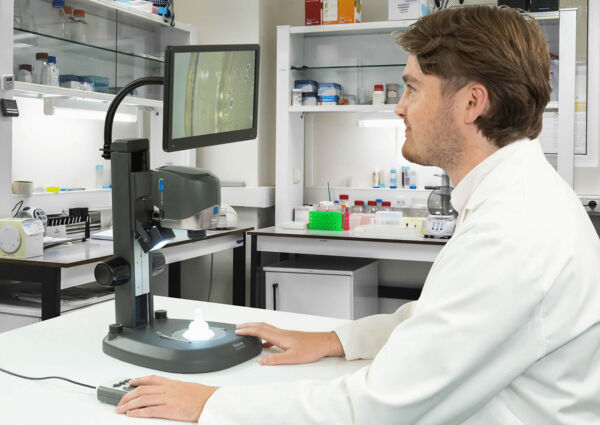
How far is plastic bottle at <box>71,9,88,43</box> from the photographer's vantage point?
3.17 meters

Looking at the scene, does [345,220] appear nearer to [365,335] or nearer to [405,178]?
[405,178]

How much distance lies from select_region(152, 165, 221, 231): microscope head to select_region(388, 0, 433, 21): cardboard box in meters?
3.00

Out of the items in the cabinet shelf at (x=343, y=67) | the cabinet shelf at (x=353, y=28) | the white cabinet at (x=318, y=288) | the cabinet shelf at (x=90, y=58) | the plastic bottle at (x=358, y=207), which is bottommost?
the white cabinet at (x=318, y=288)

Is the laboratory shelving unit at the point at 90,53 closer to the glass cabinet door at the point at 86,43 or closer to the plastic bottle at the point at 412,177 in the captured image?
the glass cabinet door at the point at 86,43

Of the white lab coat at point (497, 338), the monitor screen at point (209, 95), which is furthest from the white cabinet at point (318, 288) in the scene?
the white lab coat at point (497, 338)

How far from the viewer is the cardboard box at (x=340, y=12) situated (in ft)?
12.9

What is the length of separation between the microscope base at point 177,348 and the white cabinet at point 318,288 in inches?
86.7

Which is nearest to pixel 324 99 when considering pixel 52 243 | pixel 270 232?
pixel 270 232

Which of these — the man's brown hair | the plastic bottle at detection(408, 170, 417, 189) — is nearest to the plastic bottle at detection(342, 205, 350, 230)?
the plastic bottle at detection(408, 170, 417, 189)

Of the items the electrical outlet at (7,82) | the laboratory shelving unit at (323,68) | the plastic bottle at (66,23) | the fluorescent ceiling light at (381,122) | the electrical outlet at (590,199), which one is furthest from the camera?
the fluorescent ceiling light at (381,122)

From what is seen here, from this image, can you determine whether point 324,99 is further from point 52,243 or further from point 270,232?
point 52,243

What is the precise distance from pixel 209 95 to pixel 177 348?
0.48m

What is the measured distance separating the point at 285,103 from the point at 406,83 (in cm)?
306

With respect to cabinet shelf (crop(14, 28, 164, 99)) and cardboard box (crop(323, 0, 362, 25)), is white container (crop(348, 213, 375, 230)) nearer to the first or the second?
cardboard box (crop(323, 0, 362, 25))
